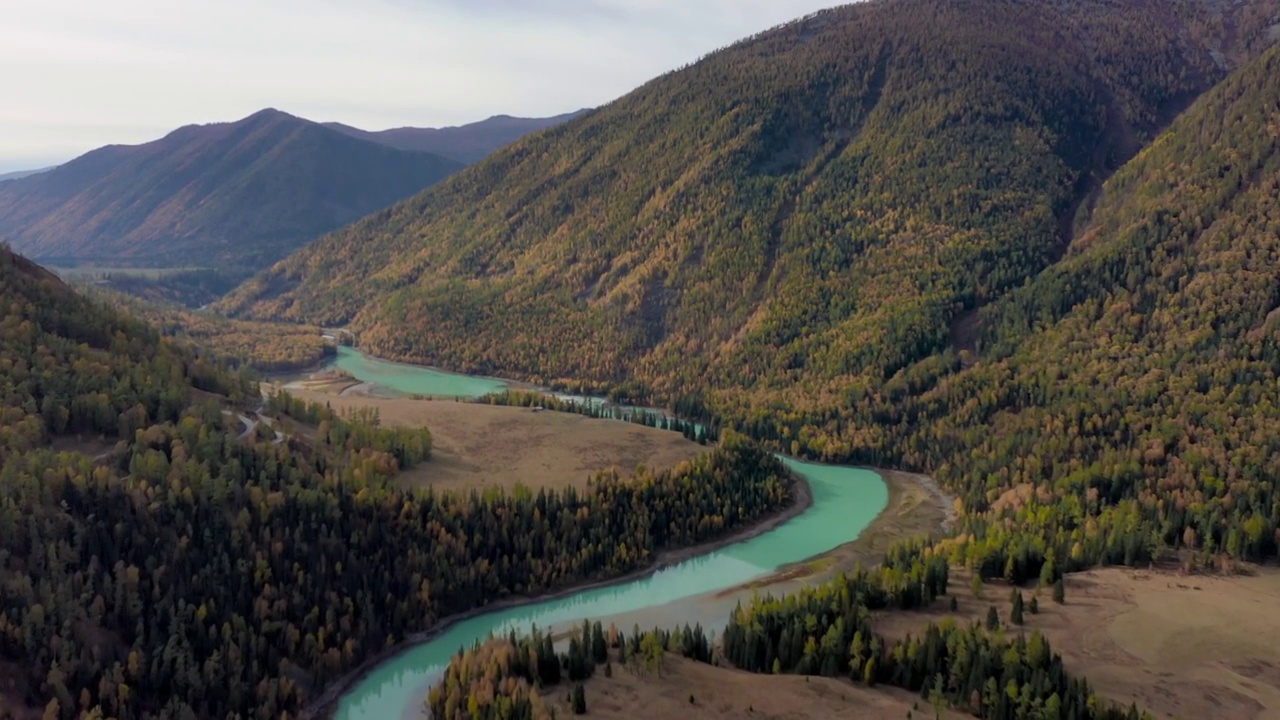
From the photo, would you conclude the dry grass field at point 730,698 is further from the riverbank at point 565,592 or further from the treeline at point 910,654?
the riverbank at point 565,592

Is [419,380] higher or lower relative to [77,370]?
lower

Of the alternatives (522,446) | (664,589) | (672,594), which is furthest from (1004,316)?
→ (672,594)

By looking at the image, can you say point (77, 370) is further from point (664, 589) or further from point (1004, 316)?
point (1004, 316)

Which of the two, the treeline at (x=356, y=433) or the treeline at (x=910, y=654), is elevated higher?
the treeline at (x=356, y=433)

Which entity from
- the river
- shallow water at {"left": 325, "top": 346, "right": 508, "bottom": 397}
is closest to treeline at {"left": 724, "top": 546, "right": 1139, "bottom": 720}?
the river

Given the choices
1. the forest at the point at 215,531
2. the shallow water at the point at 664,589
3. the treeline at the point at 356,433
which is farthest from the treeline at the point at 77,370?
the shallow water at the point at 664,589

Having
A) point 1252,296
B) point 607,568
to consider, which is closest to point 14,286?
point 607,568

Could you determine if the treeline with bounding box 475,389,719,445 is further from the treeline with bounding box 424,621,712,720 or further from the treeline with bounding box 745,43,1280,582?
the treeline with bounding box 424,621,712,720
